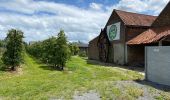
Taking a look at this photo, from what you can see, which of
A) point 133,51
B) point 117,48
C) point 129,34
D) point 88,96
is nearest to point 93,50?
point 117,48

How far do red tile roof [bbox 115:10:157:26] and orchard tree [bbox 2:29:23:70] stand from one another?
13440 millimetres

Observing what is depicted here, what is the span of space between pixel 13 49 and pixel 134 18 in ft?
54.9

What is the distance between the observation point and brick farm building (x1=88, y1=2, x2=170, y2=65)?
29266 mm

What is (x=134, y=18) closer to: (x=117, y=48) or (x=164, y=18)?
(x=117, y=48)

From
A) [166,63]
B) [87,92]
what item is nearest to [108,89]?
[87,92]

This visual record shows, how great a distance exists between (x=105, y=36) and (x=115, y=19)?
3.51 m

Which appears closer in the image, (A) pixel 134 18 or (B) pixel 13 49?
(B) pixel 13 49

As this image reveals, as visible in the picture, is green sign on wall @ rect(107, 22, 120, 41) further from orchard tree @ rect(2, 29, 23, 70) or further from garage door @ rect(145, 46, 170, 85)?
garage door @ rect(145, 46, 170, 85)

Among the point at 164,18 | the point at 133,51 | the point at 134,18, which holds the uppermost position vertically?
the point at 134,18

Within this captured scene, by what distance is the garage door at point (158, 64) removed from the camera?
14648 mm

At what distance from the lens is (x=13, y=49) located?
25203 millimetres

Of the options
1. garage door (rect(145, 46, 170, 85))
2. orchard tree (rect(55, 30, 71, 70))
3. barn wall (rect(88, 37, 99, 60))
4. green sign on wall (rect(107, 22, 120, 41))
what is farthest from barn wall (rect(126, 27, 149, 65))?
garage door (rect(145, 46, 170, 85))

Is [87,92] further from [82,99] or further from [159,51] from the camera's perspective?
[159,51]

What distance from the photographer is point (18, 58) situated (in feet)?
82.9
